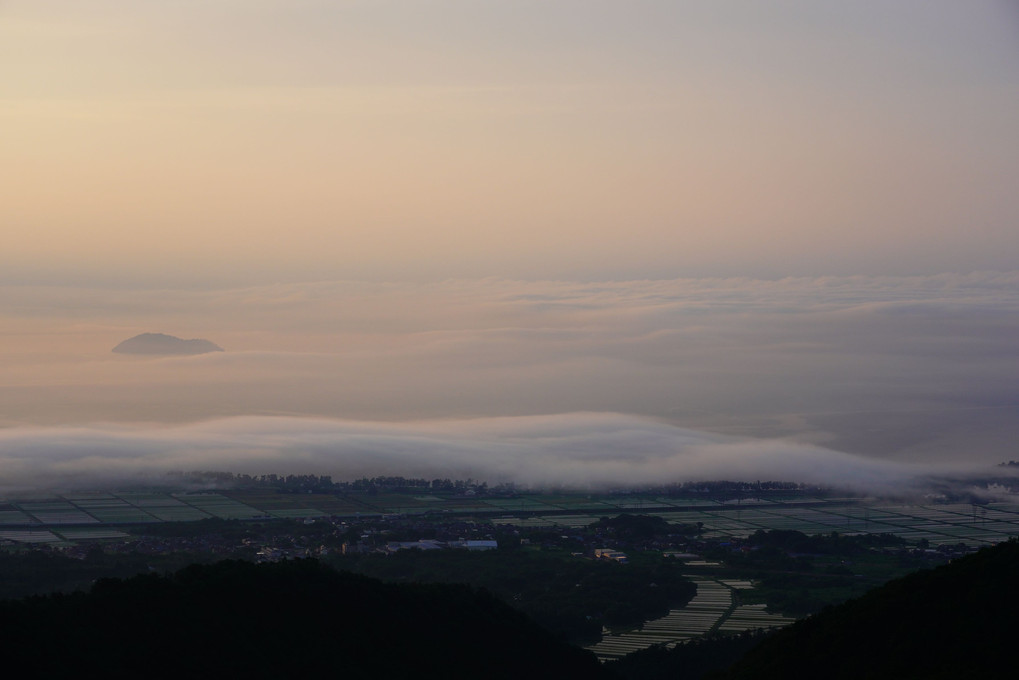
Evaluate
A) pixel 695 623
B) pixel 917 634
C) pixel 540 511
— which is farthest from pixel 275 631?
pixel 540 511

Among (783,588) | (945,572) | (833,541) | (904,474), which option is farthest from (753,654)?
(904,474)

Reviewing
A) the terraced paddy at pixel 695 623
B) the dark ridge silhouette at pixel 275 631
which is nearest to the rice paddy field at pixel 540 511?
the terraced paddy at pixel 695 623

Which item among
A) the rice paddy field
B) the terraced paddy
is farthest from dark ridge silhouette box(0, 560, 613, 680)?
the rice paddy field

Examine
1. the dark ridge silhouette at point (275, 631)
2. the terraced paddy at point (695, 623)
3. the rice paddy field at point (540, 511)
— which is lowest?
the terraced paddy at point (695, 623)

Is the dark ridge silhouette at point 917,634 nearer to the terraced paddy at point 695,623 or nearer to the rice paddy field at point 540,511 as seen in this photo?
the terraced paddy at point 695,623

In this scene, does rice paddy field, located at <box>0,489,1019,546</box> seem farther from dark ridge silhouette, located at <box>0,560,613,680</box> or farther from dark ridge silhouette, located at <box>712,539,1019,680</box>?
dark ridge silhouette, located at <box>712,539,1019,680</box>

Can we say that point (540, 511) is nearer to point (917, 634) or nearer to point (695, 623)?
point (695, 623)
